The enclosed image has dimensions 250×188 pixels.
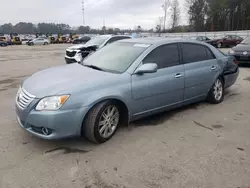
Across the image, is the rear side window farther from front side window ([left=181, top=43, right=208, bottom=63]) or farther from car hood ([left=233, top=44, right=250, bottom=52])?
car hood ([left=233, top=44, right=250, bottom=52])

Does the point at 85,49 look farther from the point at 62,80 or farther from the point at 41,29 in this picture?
the point at 41,29

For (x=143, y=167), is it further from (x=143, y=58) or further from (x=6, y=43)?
(x=6, y=43)

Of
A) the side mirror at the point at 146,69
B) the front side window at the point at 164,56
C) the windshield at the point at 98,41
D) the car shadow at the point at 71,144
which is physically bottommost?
the car shadow at the point at 71,144

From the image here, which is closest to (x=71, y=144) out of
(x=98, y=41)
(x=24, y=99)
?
(x=24, y=99)

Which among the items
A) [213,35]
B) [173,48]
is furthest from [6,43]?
[173,48]

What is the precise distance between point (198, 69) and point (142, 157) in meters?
2.31

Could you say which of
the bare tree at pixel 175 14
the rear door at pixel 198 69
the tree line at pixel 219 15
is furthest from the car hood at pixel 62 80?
the bare tree at pixel 175 14

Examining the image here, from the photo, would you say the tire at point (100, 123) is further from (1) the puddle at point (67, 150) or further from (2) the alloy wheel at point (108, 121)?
(1) the puddle at point (67, 150)

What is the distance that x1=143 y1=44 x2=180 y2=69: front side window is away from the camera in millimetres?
3692

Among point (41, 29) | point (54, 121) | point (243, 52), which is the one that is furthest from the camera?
point (41, 29)

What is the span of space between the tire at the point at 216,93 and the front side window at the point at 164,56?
4.32 ft

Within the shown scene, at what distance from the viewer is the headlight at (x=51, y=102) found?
2777 millimetres

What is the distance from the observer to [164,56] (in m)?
3.87

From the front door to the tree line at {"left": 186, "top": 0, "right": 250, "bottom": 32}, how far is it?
48723 millimetres
